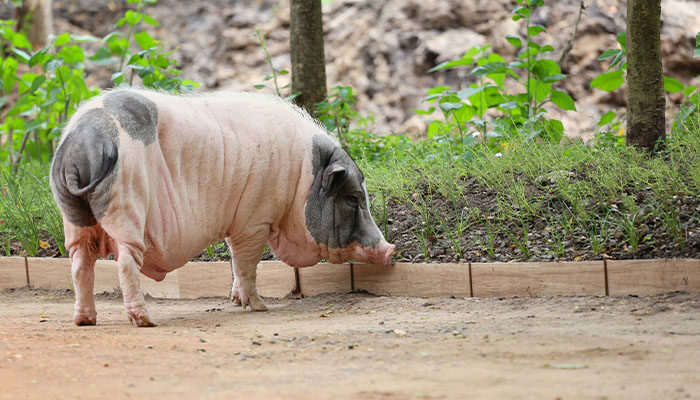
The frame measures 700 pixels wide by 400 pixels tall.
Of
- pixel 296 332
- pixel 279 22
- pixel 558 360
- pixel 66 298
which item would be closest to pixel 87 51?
pixel 279 22

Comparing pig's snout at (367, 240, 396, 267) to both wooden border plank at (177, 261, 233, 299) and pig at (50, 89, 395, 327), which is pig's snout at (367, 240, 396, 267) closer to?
pig at (50, 89, 395, 327)

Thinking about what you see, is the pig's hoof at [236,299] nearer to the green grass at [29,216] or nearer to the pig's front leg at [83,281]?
the pig's front leg at [83,281]

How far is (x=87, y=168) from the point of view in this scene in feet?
13.3

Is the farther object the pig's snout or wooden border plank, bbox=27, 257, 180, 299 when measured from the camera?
wooden border plank, bbox=27, 257, 180, 299

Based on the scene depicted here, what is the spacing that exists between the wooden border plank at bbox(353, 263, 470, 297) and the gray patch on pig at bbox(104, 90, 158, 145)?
182 centimetres

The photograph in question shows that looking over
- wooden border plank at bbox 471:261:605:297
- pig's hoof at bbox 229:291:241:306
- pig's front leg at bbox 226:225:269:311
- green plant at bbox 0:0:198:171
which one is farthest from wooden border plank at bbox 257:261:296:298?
green plant at bbox 0:0:198:171

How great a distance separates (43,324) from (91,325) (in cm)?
32

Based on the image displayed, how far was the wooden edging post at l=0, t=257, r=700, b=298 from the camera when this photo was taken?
14.1 ft

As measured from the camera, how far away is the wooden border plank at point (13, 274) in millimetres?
6395

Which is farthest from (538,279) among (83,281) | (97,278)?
(97,278)

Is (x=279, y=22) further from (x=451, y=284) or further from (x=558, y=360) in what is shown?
(x=558, y=360)

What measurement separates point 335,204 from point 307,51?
241 centimetres

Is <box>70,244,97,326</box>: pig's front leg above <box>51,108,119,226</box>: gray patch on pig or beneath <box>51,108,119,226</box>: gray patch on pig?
beneath

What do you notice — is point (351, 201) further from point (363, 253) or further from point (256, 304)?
A: point (256, 304)
